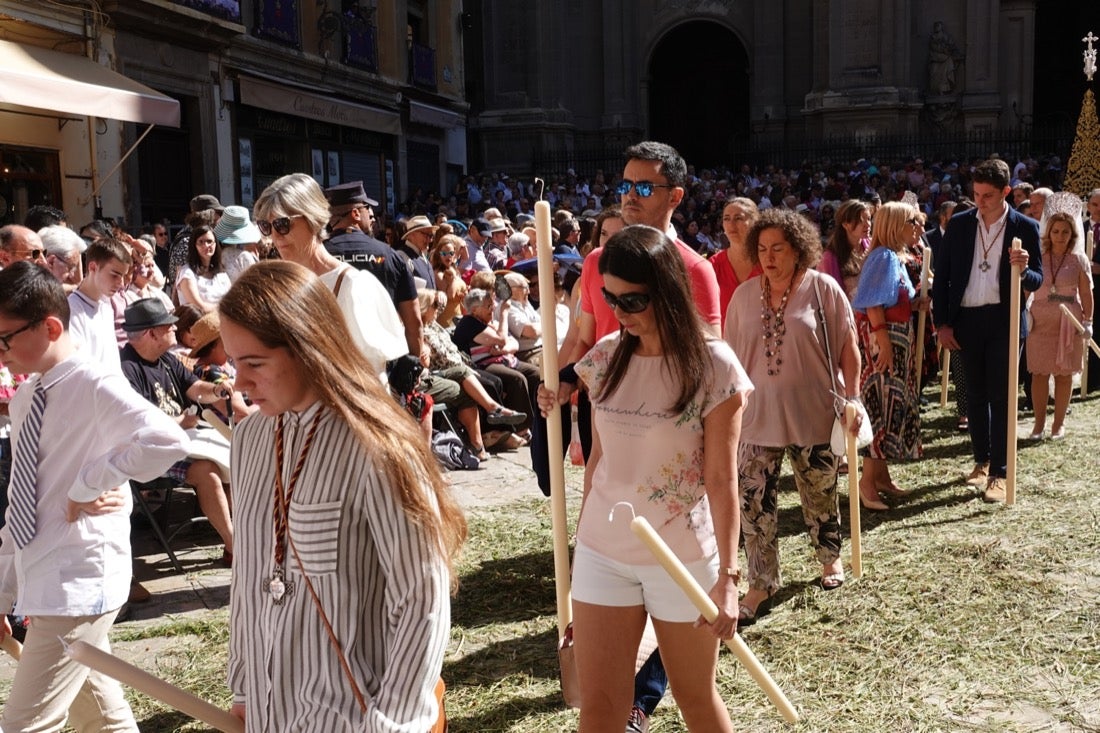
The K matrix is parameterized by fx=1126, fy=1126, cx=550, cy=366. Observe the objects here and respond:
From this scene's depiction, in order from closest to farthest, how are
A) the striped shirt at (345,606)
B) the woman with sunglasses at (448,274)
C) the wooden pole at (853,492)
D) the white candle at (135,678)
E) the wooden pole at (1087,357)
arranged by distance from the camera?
the white candle at (135,678) < the striped shirt at (345,606) < the wooden pole at (853,492) < the wooden pole at (1087,357) < the woman with sunglasses at (448,274)

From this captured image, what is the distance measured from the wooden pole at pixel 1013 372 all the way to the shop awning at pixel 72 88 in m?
9.88

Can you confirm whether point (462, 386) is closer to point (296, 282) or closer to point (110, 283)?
point (110, 283)

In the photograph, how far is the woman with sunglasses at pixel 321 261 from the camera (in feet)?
14.9

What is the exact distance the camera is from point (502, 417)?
31.8ft

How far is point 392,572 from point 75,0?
16225 mm

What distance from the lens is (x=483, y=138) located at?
33750mm

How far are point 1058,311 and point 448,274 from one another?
17.8 feet

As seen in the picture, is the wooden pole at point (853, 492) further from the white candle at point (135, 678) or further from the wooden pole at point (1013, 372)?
the white candle at point (135, 678)

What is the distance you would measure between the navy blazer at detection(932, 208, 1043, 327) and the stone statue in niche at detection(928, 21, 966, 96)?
26.0 metres

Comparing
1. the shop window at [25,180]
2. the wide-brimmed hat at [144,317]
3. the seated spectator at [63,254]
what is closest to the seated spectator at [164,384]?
the wide-brimmed hat at [144,317]

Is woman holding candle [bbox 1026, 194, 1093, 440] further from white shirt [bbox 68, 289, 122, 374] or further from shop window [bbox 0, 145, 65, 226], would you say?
shop window [bbox 0, 145, 65, 226]

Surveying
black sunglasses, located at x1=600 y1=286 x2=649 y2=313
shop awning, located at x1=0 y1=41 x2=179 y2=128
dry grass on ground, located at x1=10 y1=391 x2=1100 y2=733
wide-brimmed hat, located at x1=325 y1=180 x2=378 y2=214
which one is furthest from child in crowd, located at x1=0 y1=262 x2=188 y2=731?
shop awning, located at x1=0 y1=41 x2=179 y2=128

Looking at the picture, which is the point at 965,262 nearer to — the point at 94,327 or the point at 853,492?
the point at 853,492

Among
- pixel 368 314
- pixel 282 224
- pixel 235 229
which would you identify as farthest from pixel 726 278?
pixel 235 229
